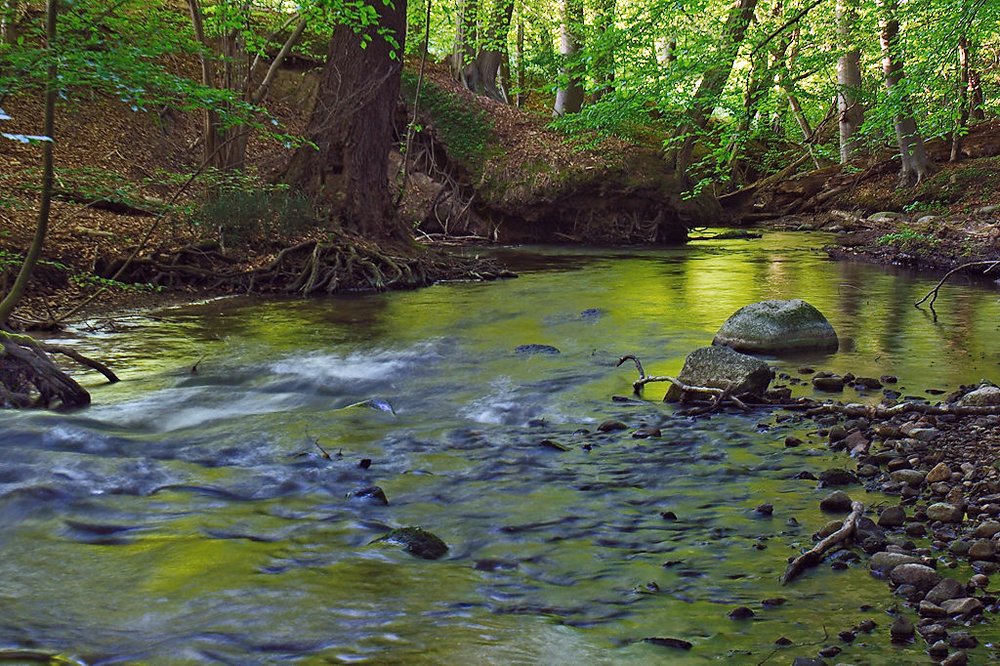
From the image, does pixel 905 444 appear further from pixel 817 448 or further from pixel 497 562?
pixel 497 562

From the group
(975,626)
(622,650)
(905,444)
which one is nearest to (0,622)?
(622,650)

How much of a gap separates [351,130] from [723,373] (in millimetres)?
9621

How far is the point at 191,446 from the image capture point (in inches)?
243

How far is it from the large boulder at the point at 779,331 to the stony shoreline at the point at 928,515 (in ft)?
8.89

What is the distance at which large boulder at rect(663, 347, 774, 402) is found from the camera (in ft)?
22.9

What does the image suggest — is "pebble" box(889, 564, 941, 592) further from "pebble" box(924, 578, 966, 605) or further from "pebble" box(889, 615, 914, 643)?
"pebble" box(889, 615, 914, 643)

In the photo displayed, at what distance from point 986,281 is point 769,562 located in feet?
43.1

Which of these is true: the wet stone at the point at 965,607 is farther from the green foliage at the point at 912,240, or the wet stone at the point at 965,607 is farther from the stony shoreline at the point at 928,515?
the green foliage at the point at 912,240

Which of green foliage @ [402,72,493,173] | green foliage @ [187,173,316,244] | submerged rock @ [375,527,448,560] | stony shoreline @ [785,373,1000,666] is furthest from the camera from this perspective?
green foliage @ [402,72,493,173]

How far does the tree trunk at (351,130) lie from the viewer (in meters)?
14.6

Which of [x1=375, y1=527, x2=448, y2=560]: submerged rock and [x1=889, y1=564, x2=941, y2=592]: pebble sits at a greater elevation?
[x1=889, y1=564, x2=941, y2=592]: pebble

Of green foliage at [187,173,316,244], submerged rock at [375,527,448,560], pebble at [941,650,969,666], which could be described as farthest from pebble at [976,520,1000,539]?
green foliage at [187,173,316,244]

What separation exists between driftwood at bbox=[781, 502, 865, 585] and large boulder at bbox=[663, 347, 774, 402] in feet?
9.12

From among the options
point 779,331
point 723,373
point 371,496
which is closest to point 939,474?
point 723,373
